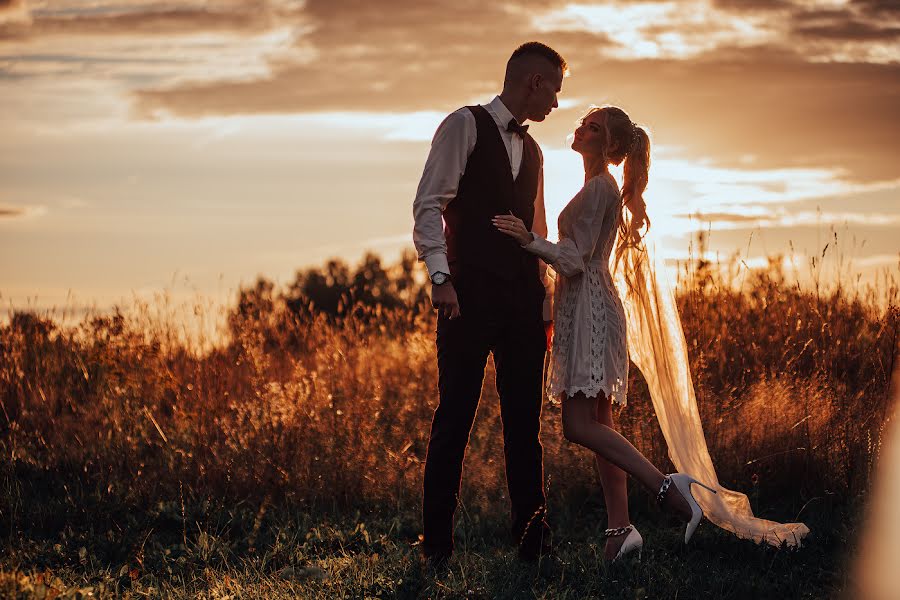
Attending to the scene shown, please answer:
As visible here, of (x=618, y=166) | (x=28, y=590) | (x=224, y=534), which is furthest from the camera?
(x=224, y=534)

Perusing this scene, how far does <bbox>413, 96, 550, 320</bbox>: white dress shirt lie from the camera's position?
14.2 feet

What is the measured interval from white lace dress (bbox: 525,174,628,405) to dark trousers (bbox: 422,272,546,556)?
5.2 inches

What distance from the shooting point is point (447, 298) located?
4293mm

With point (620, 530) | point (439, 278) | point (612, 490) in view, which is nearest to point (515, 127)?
point (439, 278)

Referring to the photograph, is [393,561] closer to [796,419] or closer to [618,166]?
[618,166]

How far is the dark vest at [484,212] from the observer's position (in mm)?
4441

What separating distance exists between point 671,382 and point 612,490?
0.80 m

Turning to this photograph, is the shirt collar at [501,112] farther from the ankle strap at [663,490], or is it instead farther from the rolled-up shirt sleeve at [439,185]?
the ankle strap at [663,490]

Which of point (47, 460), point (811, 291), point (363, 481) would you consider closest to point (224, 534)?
point (363, 481)

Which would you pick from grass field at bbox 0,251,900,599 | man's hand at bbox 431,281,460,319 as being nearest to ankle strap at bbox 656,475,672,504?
grass field at bbox 0,251,900,599

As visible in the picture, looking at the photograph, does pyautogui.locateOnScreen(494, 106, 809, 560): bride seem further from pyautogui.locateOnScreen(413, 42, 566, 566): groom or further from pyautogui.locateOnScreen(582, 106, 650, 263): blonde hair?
pyautogui.locateOnScreen(413, 42, 566, 566): groom

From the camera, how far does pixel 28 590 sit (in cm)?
377

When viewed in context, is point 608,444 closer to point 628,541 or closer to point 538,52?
point 628,541

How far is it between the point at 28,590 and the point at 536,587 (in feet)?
7.11
